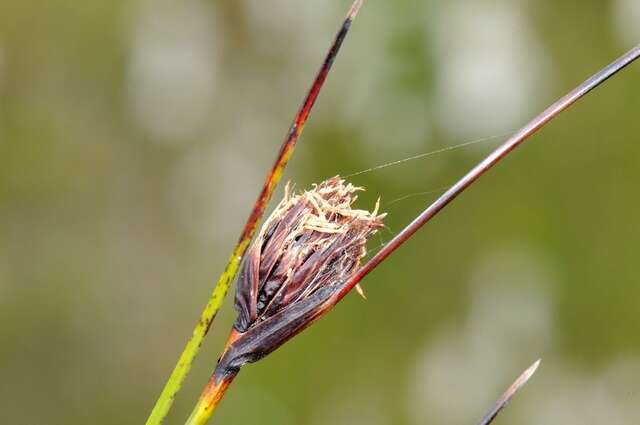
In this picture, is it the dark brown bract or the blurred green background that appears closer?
the dark brown bract

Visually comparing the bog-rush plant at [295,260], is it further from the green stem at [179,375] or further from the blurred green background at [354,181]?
the blurred green background at [354,181]

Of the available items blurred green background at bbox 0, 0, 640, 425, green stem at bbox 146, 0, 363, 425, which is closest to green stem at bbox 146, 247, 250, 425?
green stem at bbox 146, 0, 363, 425

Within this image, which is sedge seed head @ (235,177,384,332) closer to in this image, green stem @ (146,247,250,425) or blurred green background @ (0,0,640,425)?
green stem @ (146,247,250,425)

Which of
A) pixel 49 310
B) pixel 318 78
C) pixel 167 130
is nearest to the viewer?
pixel 318 78

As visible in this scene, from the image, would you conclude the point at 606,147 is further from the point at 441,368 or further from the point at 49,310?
the point at 49,310

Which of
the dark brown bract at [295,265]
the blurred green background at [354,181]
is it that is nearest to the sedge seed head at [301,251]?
the dark brown bract at [295,265]

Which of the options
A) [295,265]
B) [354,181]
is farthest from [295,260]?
[354,181]

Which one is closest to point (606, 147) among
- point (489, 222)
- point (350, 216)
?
point (489, 222)
